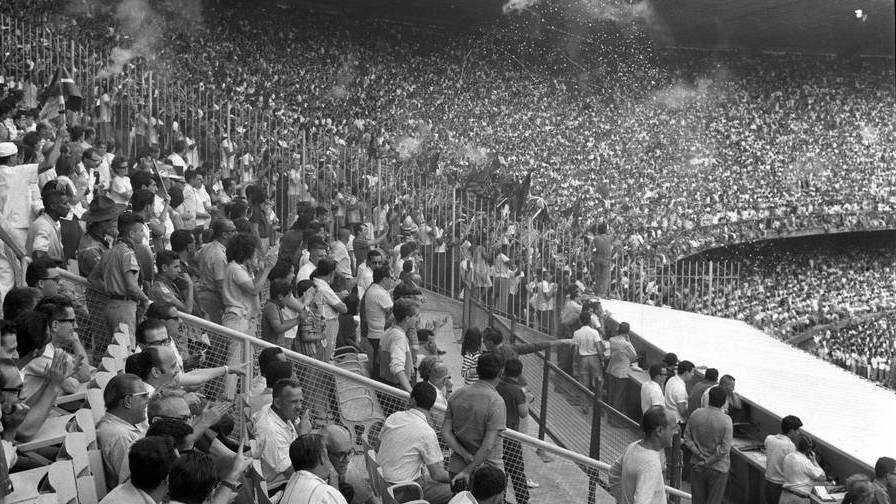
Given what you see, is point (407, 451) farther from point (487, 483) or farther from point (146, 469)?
point (146, 469)

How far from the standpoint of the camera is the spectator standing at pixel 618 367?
10.5 m

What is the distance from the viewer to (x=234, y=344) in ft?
20.5

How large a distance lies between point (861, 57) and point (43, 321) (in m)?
33.6

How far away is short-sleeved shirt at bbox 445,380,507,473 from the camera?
5.66 meters

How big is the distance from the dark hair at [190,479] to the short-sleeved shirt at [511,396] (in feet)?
11.7

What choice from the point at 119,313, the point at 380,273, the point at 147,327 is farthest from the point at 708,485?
the point at 147,327

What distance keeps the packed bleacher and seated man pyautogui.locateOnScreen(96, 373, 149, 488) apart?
0.01 meters

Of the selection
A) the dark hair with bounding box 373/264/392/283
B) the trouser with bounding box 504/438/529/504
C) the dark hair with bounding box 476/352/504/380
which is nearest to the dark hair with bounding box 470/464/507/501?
the dark hair with bounding box 476/352/504/380

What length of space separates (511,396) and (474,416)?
1.48 m

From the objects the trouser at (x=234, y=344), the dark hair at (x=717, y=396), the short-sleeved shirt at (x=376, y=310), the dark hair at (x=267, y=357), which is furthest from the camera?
the dark hair at (x=717, y=396)

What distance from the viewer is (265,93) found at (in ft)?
74.7

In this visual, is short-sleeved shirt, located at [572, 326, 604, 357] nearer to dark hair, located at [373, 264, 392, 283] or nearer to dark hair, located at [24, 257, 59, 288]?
dark hair, located at [373, 264, 392, 283]

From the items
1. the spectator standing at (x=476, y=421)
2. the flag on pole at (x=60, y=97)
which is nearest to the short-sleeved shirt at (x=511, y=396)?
the spectator standing at (x=476, y=421)

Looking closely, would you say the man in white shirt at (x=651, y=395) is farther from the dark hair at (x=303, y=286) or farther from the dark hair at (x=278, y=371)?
the dark hair at (x=278, y=371)
